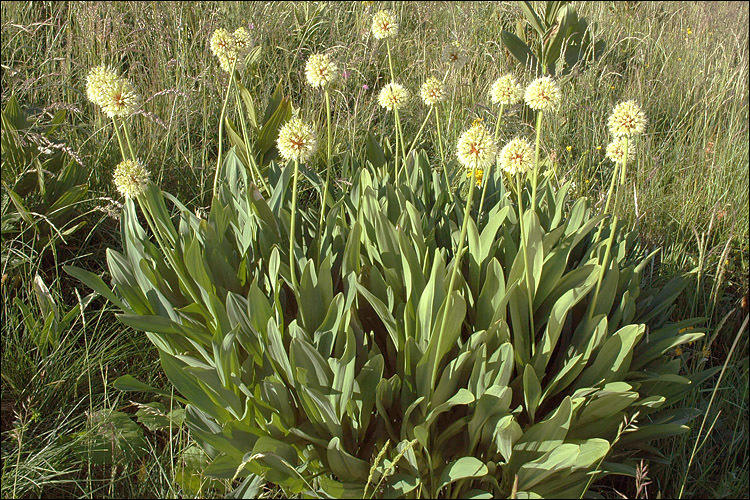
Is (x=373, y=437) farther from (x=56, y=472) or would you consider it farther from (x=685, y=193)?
(x=685, y=193)

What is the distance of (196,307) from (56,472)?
597mm

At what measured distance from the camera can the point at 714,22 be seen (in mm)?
5789

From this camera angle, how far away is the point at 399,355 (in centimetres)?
174

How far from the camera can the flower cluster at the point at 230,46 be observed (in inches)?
77.6

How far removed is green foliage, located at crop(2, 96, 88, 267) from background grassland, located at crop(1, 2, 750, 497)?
55mm

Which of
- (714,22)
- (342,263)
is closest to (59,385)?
(342,263)

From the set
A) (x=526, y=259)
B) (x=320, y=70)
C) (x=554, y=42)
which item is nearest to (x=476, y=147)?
(x=526, y=259)

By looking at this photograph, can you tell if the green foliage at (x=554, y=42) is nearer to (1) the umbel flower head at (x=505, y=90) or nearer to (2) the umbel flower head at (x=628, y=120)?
(1) the umbel flower head at (x=505, y=90)

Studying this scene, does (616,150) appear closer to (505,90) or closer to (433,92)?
(505,90)

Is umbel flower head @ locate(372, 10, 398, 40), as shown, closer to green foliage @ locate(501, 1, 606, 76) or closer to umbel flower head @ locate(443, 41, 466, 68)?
umbel flower head @ locate(443, 41, 466, 68)

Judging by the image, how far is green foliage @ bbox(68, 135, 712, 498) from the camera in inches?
62.1

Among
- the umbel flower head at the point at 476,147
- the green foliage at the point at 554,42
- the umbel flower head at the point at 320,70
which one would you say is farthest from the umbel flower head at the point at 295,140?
the green foliage at the point at 554,42

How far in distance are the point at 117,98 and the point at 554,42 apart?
2979mm

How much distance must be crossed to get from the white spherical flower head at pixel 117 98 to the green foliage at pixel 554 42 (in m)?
2.67
